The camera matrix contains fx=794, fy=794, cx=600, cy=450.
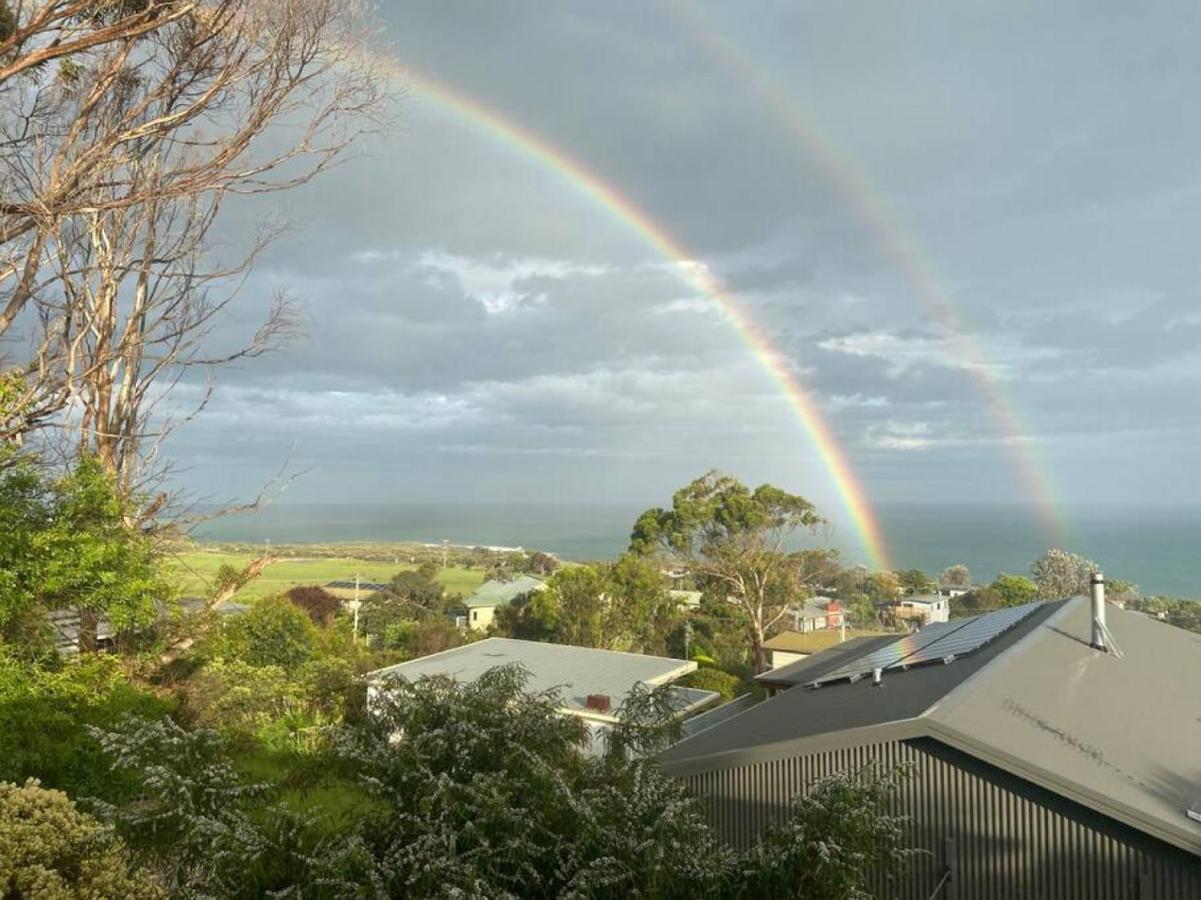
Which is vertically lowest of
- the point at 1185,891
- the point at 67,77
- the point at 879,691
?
the point at 1185,891

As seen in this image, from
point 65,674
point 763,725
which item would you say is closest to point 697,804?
point 763,725

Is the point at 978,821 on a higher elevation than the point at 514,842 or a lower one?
lower

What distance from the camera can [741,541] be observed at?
3572 centimetres

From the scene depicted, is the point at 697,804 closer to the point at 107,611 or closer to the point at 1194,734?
the point at 1194,734

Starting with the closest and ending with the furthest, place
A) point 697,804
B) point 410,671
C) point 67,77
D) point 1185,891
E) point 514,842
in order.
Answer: point 514,842 < point 697,804 < point 1185,891 < point 67,77 < point 410,671

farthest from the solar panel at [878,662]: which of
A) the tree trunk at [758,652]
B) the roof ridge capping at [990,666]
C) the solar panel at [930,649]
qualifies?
the tree trunk at [758,652]

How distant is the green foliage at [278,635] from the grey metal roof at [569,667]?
12.5ft

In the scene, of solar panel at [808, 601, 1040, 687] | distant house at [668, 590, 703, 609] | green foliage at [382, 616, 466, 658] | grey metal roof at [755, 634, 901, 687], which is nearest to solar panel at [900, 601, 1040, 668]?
solar panel at [808, 601, 1040, 687]

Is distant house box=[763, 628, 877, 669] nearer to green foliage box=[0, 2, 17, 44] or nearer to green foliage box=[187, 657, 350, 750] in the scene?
green foliage box=[187, 657, 350, 750]

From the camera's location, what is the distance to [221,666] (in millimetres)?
14242

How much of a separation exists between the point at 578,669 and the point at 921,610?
40.5 metres

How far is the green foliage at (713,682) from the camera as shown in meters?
21.6

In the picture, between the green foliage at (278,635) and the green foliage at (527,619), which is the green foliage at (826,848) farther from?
the green foliage at (527,619)

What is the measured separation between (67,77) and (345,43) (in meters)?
3.36
